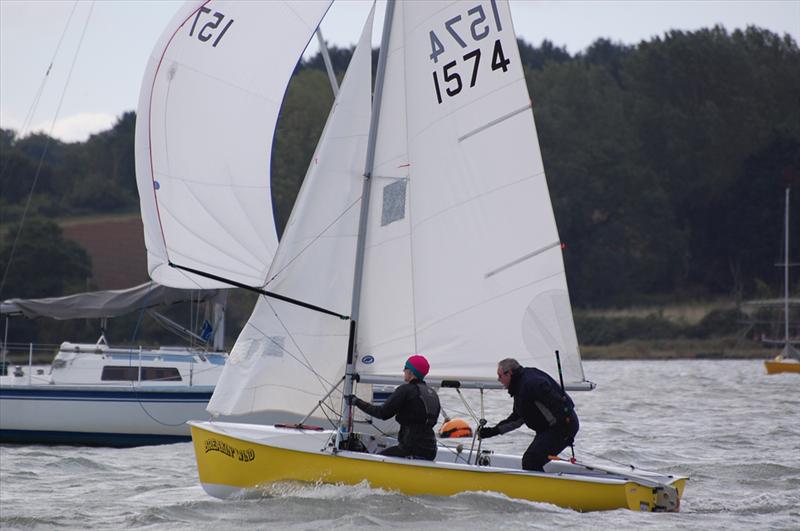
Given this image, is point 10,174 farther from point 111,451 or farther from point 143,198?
point 143,198

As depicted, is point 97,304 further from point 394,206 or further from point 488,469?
point 488,469

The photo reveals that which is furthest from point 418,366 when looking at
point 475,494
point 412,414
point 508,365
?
point 475,494

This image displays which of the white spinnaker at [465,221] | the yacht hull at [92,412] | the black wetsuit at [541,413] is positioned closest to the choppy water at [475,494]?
the yacht hull at [92,412]

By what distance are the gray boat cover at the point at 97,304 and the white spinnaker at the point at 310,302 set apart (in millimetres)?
9114

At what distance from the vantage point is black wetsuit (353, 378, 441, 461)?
11789 mm

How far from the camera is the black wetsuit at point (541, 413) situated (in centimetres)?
1163

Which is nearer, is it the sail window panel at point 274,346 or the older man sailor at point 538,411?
the older man sailor at point 538,411

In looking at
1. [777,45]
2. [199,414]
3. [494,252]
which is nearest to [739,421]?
[199,414]

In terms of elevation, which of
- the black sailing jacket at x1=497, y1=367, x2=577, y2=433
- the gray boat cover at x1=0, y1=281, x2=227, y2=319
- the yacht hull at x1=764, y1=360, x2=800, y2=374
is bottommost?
the black sailing jacket at x1=497, y1=367, x2=577, y2=433

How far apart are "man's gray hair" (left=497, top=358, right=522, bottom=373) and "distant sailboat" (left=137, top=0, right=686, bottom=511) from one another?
2.25 ft

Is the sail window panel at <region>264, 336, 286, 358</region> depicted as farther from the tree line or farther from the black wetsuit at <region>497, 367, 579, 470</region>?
the tree line

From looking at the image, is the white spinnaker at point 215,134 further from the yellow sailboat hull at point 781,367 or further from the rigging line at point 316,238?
the yellow sailboat hull at point 781,367

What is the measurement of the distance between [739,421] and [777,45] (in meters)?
46.0

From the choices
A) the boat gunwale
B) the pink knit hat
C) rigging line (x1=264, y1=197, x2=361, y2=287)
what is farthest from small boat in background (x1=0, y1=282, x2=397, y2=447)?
the pink knit hat
